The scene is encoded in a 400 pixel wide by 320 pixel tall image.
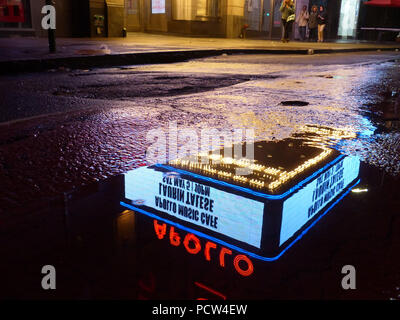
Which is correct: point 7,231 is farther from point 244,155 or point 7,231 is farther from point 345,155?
point 345,155

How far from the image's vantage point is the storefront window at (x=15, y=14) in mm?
12180

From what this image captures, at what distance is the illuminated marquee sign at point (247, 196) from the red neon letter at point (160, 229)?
0.16ft

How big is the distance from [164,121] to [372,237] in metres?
1.92

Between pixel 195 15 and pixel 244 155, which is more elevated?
pixel 195 15

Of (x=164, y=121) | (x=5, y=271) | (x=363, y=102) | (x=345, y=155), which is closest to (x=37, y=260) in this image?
(x=5, y=271)

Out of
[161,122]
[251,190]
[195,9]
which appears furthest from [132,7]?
[251,190]

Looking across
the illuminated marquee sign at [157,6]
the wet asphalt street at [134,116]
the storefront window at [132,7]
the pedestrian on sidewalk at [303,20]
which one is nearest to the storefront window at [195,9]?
the illuminated marquee sign at [157,6]

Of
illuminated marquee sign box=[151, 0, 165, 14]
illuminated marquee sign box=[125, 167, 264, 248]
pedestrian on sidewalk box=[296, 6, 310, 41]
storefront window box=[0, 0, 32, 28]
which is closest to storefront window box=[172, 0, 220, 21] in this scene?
illuminated marquee sign box=[151, 0, 165, 14]

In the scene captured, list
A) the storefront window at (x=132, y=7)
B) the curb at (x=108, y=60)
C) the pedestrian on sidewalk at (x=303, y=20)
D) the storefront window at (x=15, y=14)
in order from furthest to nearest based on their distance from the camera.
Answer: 1. the storefront window at (x=132, y=7)
2. the pedestrian on sidewalk at (x=303, y=20)
3. the storefront window at (x=15, y=14)
4. the curb at (x=108, y=60)

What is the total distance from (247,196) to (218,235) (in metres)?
0.29

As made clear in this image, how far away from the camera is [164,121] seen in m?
2.87

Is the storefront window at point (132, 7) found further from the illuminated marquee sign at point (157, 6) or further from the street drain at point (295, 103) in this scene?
the street drain at point (295, 103)

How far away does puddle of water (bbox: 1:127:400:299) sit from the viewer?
1.02m

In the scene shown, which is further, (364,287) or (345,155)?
(345,155)
